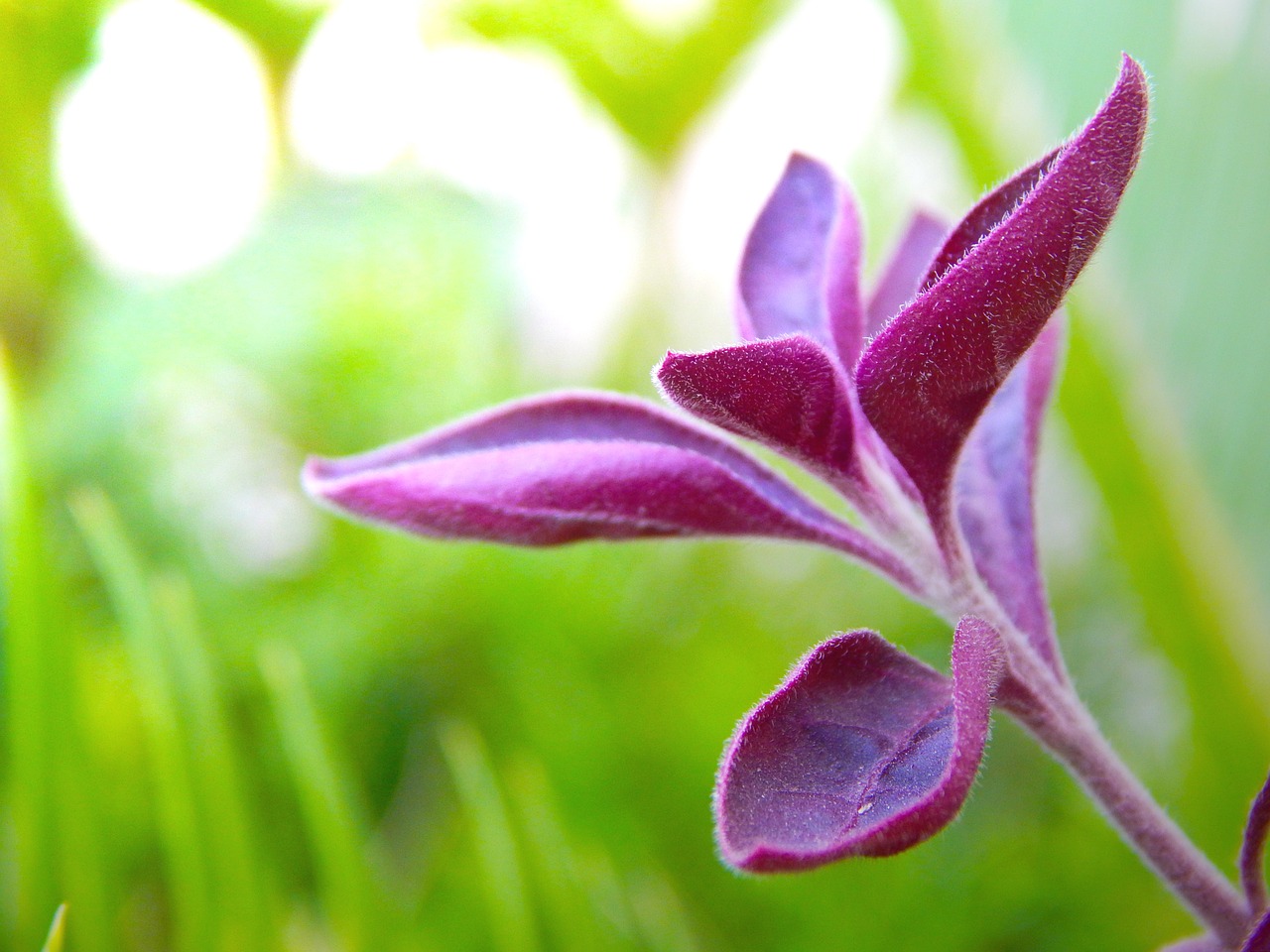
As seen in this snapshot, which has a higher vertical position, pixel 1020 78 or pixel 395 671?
pixel 1020 78

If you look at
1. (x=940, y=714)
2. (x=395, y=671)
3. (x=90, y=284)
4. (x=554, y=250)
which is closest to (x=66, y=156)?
(x=90, y=284)

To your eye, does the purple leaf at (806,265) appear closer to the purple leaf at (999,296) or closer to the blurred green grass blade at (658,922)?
the purple leaf at (999,296)

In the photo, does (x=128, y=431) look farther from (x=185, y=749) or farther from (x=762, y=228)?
(x=762, y=228)

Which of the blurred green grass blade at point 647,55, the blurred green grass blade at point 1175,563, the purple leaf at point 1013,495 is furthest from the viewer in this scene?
the blurred green grass blade at point 647,55


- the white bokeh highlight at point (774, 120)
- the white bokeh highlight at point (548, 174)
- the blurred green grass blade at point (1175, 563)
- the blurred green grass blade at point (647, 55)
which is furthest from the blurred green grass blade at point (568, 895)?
the blurred green grass blade at point (647, 55)

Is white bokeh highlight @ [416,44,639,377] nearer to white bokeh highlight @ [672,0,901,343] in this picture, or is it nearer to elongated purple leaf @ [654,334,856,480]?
white bokeh highlight @ [672,0,901,343]

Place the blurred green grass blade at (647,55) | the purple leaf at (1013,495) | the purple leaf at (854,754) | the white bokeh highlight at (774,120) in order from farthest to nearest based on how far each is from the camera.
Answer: the blurred green grass blade at (647,55) → the white bokeh highlight at (774,120) → the purple leaf at (1013,495) → the purple leaf at (854,754)

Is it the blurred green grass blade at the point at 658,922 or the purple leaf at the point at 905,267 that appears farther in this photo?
the blurred green grass blade at the point at 658,922
